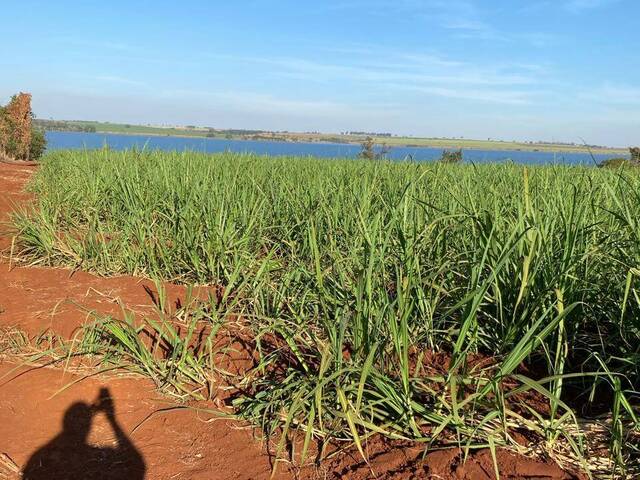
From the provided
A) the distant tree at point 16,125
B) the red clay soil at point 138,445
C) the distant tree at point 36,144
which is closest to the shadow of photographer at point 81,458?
the red clay soil at point 138,445

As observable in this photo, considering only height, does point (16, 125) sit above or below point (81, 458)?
above

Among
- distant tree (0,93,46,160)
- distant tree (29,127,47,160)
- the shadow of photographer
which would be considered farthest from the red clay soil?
distant tree (29,127,47,160)

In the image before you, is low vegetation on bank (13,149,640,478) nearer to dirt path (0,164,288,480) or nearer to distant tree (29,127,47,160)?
dirt path (0,164,288,480)

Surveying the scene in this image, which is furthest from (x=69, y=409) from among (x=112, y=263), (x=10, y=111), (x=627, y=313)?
(x=10, y=111)

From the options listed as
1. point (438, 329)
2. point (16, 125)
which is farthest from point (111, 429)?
point (16, 125)

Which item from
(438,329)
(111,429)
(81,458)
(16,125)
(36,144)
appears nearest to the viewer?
(81,458)

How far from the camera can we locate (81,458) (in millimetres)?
1562

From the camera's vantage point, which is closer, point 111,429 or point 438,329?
point 111,429

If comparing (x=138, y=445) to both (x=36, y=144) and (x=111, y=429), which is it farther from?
(x=36, y=144)

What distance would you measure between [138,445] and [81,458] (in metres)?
0.17

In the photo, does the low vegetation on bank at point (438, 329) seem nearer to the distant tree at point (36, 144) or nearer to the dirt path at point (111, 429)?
the dirt path at point (111, 429)

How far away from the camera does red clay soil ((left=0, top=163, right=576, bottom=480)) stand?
1.41m

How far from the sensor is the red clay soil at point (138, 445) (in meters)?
1.41

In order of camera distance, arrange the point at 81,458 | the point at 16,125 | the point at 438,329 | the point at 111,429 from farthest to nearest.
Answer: the point at 16,125, the point at 438,329, the point at 111,429, the point at 81,458
